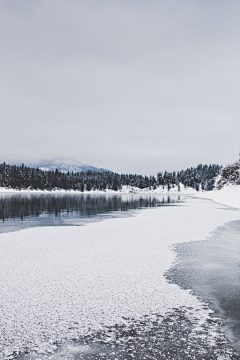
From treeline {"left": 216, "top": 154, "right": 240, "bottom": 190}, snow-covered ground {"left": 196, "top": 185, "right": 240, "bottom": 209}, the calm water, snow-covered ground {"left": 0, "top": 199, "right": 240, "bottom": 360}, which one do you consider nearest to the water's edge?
snow-covered ground {"left": 0, "top": 199, "right": 240, "bottom": 360}

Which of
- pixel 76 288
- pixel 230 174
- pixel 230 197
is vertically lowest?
pixel 76 288

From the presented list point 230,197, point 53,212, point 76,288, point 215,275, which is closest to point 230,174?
point 230,197

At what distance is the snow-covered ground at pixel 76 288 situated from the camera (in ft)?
22.8

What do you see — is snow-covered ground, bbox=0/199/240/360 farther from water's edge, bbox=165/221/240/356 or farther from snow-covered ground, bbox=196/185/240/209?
snow-covered ground, bbox=196/185/240/209

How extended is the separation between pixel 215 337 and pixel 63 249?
10070mm

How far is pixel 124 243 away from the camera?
671 inches

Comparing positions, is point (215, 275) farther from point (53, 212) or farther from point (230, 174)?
point (230, 174)

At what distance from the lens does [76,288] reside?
9.52m

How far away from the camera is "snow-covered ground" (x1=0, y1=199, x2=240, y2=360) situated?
6.94 m

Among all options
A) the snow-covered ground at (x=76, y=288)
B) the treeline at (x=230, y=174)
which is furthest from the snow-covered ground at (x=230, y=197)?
the snow-covered ground at (x=76, y=288)

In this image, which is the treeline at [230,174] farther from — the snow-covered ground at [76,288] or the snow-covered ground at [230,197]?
the snow-covered ground at [76,288]

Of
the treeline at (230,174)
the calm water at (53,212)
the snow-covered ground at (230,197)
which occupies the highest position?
the treeline at (230,174)

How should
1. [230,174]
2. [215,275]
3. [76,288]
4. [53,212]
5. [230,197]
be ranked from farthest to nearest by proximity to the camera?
[230,174]
[230,197]
[53,212]
[215,275]
[76,288]

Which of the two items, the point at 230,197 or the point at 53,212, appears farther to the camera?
the point at 230,197
